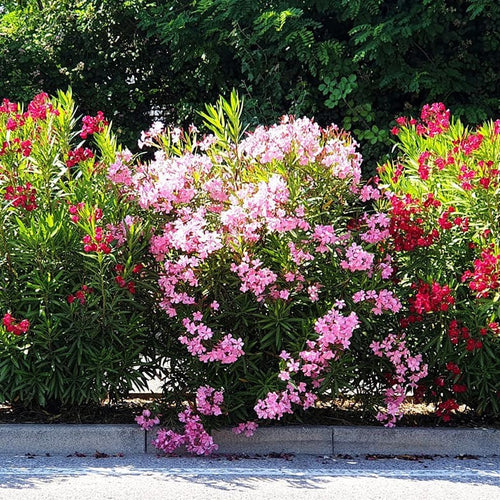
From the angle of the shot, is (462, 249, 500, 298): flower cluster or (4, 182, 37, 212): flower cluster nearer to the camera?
(462, 249, 500, 298): flower cluster

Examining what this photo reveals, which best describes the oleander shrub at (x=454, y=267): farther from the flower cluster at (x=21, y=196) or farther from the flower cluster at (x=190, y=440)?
the flower cluster at (x=21, y=196)

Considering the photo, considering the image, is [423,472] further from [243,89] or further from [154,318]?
[243,89]

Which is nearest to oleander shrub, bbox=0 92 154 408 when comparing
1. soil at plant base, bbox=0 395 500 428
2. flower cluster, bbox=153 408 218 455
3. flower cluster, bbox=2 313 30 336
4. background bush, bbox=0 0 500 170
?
flower cluster, bbox=2 313 30 336

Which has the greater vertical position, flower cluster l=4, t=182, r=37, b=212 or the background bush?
the background bush

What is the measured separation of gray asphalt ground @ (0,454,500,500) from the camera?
5172 mm

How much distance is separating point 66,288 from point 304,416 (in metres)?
1.91

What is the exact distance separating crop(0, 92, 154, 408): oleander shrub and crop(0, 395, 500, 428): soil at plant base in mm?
137

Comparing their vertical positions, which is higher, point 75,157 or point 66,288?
point 75,157

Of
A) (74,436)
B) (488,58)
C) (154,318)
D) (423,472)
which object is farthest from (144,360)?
(488,58)

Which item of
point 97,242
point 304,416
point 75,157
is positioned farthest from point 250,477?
point 75,157

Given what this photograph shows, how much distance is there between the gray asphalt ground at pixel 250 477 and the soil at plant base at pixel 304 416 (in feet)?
1.57

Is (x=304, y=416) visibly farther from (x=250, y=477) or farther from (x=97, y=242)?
(x=97, y=242)

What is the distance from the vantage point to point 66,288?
623 centimetres

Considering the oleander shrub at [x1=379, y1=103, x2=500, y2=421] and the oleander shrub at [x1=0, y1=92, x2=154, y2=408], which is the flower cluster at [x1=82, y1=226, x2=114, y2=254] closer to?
the oleander shrub at [x1=0, y1=92, x2=154, y2=408]
